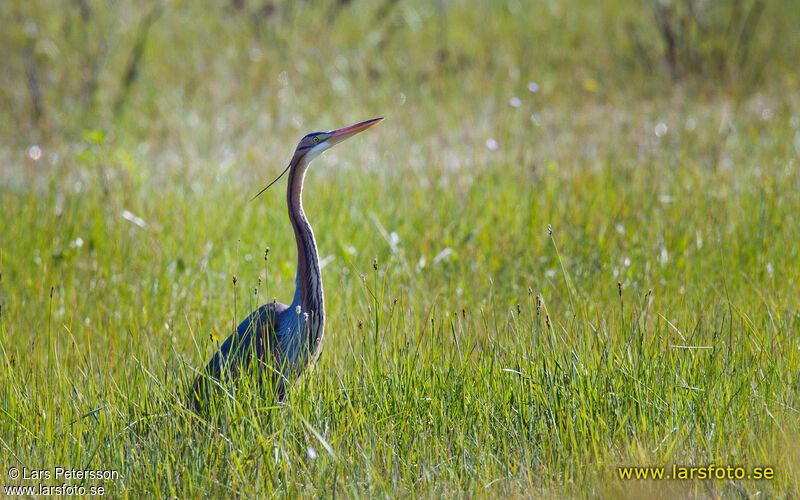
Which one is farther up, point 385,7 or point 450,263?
point 385,7

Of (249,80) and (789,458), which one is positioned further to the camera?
(249,80)

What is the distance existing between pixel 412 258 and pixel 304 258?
1.69 m

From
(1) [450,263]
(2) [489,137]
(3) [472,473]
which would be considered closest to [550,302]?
(1) [450,263]

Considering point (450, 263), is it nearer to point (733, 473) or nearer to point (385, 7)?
point (733, 473)

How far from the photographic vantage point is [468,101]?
8859 mm

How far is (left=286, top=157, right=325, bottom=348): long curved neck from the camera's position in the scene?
340 cm

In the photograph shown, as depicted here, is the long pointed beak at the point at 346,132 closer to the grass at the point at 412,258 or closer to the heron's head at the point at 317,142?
the heron's head at the point at 317,142

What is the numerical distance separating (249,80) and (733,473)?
7.97 meters

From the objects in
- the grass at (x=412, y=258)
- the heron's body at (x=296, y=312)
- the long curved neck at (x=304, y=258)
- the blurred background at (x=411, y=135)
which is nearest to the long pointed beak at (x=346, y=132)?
the heron's body at (x=296, y=312)

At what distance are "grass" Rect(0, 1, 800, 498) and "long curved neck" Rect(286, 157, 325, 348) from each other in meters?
0.22

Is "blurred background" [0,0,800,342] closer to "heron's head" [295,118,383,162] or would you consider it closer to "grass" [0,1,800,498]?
"grass" [0,1,800,498]

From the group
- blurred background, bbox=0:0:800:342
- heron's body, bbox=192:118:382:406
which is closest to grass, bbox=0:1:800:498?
blurred background, bbox=0:0:800:342

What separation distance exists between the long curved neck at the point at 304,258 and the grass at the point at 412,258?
22 cm

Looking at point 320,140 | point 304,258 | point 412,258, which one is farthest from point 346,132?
point 412,258
